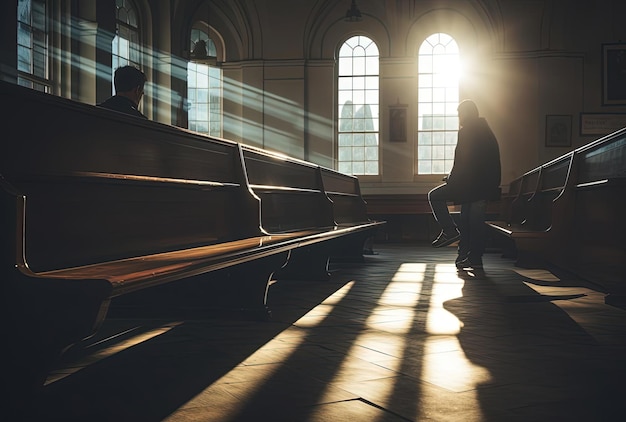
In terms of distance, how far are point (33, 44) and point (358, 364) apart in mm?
7535

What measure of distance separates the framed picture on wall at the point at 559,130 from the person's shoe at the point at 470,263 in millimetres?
6747

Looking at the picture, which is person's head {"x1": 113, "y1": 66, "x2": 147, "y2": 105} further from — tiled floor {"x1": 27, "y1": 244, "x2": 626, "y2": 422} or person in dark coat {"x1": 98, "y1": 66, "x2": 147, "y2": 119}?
tiled floor {"x1": 27, "y1": 244, "x2": 626, "y2": 422}

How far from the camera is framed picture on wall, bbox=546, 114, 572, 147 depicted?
511 inches

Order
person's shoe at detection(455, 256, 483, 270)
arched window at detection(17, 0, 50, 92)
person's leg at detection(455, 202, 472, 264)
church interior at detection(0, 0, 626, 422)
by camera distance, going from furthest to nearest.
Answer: arched window at detection(17, 0, 50, 92)
person's shoe at detection(455, 256, 483, 270)
person's leg at detection(455, 202, 472, 264)
church interior at detection(0, 0, 626, 422)

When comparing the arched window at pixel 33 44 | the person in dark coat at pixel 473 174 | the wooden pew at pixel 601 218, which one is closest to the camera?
the wooden pew at pixel 601 218

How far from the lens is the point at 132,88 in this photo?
15.6 feet

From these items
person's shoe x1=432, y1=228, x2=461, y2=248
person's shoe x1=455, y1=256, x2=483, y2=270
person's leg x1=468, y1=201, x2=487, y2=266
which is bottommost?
person's shoe x1=455, y1=256, x2=483, y2=270

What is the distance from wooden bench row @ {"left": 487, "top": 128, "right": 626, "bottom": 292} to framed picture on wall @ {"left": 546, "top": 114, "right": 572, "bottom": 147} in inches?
273

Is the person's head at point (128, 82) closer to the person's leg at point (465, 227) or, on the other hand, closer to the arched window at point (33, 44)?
the person's leg at point (465, 227)

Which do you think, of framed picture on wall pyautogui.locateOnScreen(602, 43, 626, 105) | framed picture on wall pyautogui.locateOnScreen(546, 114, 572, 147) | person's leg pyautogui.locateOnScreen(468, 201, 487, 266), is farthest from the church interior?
framed picture on wall pyautogui.locateOnScreen(602, 43, 626, 105)

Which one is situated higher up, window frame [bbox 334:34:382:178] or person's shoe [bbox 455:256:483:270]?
window frame [bbox 334:34:382:178]

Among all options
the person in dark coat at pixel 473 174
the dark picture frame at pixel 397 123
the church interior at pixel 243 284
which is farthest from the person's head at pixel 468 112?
the dark picture frame at pixel 397 123

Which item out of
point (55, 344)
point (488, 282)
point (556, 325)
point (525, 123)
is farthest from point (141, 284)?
point (525, 123)

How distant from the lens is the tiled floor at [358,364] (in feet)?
6.89
